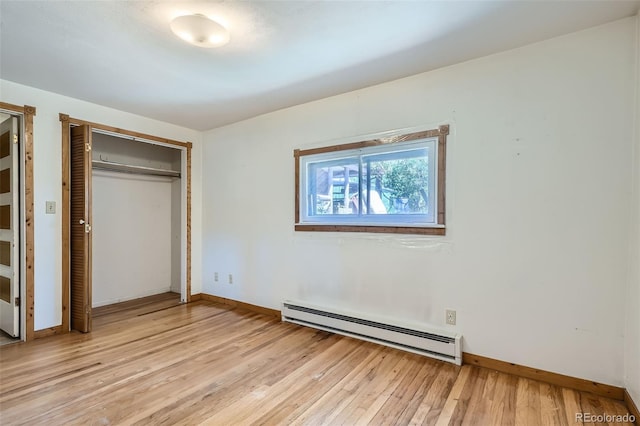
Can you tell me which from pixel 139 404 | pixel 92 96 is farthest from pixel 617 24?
pixel 92 96

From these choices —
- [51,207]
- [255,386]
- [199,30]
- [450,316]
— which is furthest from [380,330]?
[51,207]

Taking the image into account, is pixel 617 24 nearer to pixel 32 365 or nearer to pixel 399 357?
pixel 399 357

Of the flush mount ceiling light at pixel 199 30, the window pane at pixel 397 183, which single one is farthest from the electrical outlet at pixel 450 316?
the flush mount ceiling light at pixel 199 30

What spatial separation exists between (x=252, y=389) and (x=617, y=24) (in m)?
3.38

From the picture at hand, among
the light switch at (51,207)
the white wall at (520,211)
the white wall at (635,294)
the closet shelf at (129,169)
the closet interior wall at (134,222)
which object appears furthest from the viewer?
the closet interior wall at (134,222)

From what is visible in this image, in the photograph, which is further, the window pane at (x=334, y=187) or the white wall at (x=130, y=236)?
the white wall at (x=130, y=236)

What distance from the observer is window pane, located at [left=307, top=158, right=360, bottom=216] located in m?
3.15

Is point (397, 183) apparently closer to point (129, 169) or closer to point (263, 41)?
point (263, 41)

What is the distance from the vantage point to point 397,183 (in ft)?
9.43

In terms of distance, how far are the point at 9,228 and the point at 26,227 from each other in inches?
9.7

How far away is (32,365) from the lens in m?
2.45

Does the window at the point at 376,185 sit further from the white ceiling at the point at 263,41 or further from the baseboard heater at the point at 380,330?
the baseboard heater at the point at 380,330

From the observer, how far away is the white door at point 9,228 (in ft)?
9.75

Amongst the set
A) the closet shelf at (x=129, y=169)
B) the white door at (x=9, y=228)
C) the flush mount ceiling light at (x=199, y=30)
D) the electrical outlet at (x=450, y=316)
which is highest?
the flush mount ceiling light at (x=199, y=30)
